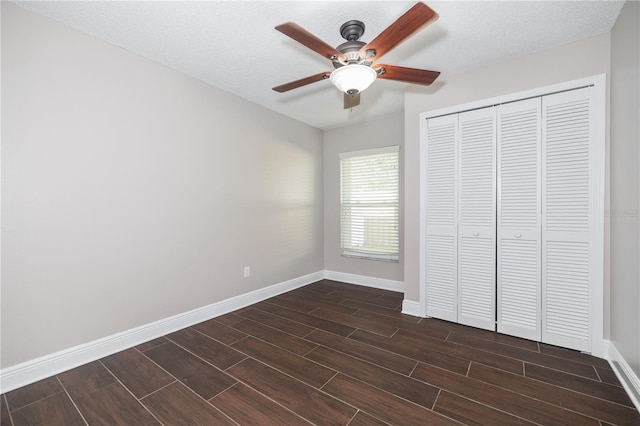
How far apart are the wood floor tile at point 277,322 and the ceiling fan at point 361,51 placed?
6.83 feet

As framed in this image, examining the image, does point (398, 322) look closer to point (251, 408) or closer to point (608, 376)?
point (608, 376)

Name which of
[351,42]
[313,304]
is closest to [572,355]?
[313,304]

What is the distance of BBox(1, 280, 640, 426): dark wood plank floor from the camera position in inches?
61.8

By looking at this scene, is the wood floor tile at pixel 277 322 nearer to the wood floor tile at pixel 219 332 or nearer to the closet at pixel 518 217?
the wood floor tile at pixel 219 332

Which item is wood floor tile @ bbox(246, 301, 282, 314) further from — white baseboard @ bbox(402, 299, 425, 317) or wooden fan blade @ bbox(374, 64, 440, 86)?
wooden fan blade @ bbox(374, 64, 440, 86)

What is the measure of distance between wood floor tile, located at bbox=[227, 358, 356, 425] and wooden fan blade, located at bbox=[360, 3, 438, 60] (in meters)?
2.14

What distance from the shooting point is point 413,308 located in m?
3.03

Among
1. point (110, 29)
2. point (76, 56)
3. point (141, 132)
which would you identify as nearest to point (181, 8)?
point (110, 29)

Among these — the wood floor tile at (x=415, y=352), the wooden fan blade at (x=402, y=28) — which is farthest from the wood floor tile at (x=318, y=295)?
the wooden fan blade at (x=402, y=28)

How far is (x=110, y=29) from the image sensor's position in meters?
2.07

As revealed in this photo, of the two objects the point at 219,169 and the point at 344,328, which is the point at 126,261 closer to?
the point at 219,169

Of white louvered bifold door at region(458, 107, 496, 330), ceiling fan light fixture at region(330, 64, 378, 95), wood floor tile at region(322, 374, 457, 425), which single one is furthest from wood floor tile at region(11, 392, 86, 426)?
white louvered bifold door at region(458, 107, 496, 330)

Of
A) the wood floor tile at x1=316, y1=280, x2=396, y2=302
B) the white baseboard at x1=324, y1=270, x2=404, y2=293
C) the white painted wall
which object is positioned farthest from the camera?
the white baseboard at x1=324, y1=270, x2=404, y2=293

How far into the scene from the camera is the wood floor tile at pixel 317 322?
104 inches
